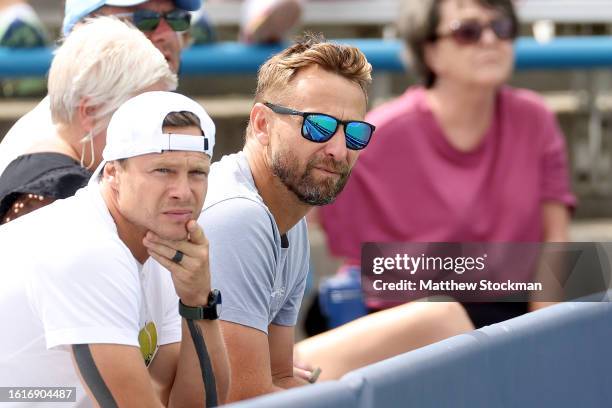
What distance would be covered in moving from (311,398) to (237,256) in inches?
26.9

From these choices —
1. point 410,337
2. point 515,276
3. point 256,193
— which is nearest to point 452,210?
point 515,276

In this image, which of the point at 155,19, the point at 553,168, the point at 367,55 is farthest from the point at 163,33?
the point at 367,55

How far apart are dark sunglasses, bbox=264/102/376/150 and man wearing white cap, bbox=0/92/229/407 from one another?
31cm

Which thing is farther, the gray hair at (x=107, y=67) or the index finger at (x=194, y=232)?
the gray hair at (x=107, y=67)

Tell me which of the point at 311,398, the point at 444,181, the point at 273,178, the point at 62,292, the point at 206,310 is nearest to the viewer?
the point at 311,398

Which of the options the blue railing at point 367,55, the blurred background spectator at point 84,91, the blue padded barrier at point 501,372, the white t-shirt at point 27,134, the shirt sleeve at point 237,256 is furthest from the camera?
the blue railing at point 367,55

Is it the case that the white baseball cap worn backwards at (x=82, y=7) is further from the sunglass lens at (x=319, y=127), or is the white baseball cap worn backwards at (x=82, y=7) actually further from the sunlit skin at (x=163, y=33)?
the sunglass lens at (x=319, y=127)

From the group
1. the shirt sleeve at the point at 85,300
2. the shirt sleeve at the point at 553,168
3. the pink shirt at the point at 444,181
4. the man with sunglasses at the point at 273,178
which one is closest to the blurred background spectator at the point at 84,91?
the man with sunglasses at the point at 273,178

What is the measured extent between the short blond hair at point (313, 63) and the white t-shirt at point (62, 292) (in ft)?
1.76

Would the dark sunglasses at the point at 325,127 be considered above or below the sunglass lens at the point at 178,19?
below

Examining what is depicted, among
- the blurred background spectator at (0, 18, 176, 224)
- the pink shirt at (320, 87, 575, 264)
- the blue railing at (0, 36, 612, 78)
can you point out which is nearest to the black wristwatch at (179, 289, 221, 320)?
the blurred background spectator at (0, 18, 176, 224)

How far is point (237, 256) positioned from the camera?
2658 millimetres

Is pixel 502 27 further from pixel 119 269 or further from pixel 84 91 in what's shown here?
pixel 119 269

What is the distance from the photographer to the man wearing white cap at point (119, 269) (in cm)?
224
